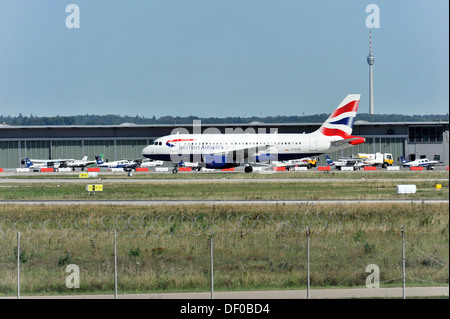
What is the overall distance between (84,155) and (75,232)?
100 metres

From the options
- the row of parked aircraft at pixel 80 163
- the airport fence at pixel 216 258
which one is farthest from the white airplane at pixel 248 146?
the airport fence at pixel 216 258

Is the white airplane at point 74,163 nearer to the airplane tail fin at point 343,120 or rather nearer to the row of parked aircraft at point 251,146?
A: the row of parked aircraft at point 251,146

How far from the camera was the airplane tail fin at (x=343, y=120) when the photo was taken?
95.6m

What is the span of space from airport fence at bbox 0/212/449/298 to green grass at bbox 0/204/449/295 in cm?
4

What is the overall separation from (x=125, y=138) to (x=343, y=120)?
1990 inches

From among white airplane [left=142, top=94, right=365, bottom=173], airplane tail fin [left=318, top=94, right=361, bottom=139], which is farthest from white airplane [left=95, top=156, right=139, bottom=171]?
airplane tail fin [left=318, top=94, right=361, bottom=139]

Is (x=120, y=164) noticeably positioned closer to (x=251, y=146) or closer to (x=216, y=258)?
(x=251, y=146)

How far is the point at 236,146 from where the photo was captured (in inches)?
3617

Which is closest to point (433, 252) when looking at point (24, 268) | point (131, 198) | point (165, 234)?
point (165, 234)

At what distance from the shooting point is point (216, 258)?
2591 cm

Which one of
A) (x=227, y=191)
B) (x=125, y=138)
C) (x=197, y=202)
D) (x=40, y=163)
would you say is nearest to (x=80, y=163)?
(x=40, y=163)

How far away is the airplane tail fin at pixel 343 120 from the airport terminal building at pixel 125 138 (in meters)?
30.2

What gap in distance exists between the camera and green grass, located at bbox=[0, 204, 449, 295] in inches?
890
